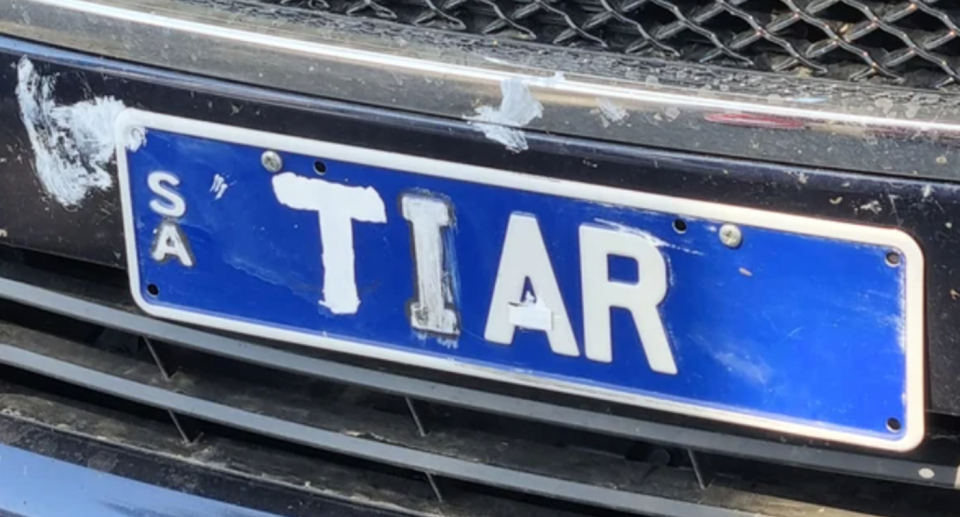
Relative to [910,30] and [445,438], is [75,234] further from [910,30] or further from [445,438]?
[910,30]

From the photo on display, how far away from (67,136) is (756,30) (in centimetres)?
69

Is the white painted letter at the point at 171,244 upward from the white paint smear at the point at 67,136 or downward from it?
downward

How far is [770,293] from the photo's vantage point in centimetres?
130

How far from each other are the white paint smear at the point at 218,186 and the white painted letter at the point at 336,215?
6 centimetres

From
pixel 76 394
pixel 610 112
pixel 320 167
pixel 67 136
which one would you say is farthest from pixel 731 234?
pixel 76 394

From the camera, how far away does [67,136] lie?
1534 millimetres

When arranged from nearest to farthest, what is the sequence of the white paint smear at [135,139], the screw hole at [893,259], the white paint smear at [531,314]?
the screw hole at [893,259]
the white paint smear at [531,314]
the white paint smear at [135,139]

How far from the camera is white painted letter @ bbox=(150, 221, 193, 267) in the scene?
152 centimetres

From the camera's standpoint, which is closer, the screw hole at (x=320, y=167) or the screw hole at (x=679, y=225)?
the screw hole at (x=679, y=225)

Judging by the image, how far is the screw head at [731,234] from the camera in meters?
1.29

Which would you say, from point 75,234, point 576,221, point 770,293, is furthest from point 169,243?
point 770,293

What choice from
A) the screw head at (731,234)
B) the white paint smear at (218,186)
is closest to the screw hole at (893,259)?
the screw head at (731,234)

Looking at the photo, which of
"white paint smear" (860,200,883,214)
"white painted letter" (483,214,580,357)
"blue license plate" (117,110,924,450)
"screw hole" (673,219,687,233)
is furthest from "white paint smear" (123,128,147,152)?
"white paint smear" (860,200,883,214)

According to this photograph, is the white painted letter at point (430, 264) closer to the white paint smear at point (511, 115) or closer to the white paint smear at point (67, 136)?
the white paint smear at point (511, 115)
